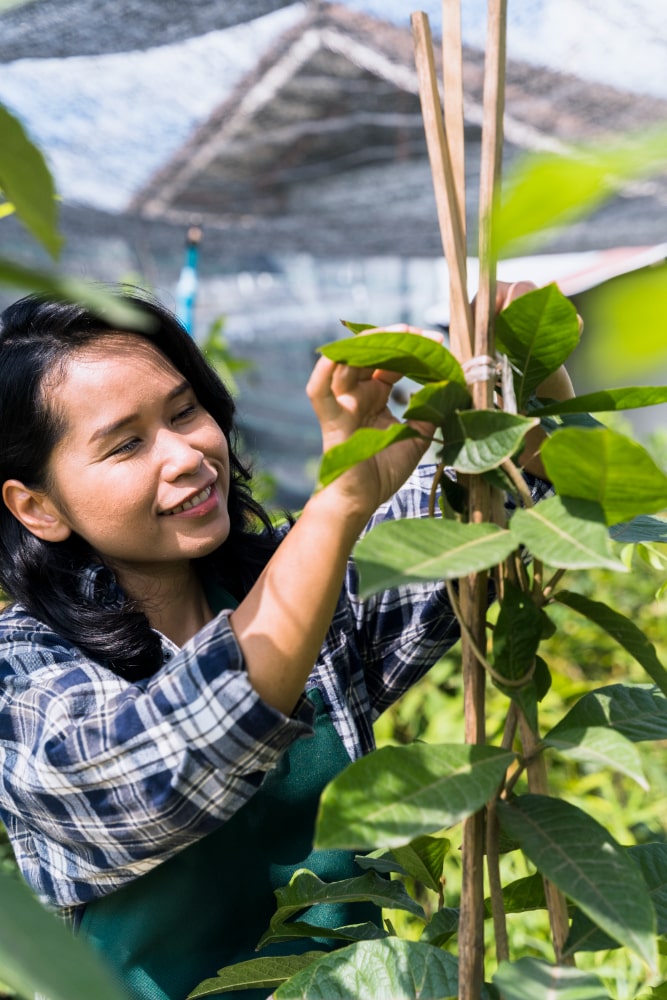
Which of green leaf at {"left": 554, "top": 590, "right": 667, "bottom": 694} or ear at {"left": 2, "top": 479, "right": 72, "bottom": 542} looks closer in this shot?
green leaf at {"left": 554, "top": 590, "right": 667, "bottom": 694}

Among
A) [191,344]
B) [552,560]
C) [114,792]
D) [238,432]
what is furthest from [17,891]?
[238,432]

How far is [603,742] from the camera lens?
48 cm

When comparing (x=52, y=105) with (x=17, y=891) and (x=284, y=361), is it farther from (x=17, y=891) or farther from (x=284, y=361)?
(x=17, y=891)

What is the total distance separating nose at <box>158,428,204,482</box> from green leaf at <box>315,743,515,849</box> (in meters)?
0.38

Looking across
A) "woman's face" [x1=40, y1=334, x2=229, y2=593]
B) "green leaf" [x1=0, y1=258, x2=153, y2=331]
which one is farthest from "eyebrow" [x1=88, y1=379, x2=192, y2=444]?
"green leaf" [x1=0, y1=258, x2=153, y2=331]

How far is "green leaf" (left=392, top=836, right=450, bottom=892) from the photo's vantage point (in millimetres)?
692

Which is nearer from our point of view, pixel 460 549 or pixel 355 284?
pixel 460 549

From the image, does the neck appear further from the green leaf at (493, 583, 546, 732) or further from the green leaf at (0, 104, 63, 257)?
the green leaf at (0, 104, 63, 257)

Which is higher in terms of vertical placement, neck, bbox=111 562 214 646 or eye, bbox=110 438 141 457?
eye, bbox=110 438 141 457

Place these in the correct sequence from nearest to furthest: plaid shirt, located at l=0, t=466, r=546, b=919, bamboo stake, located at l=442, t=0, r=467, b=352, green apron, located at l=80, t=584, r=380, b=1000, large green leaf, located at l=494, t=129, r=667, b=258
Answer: large green leaf, located at l=494, t=129, r=667, b=258 < bamboo stake, located at l=442, t=0, r=467, b=352 < plaid shirt, located at l=0, t=466, r=546, b=919 < green apron, located at l=80, t=584, r=380, b=1000

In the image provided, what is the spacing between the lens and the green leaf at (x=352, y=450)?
47 centimetres

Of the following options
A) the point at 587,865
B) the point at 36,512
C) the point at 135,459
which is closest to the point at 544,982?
the point at 587,865

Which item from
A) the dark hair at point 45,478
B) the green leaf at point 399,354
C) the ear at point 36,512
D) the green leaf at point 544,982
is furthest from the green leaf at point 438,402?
the ear at point 36,512

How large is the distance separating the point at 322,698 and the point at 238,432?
0.41 m
